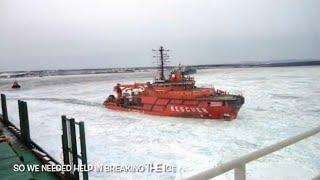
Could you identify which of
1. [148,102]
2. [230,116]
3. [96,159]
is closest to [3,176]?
[96,159]

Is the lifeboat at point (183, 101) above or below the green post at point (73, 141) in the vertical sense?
below

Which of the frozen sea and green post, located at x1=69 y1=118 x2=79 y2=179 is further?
the frozen sea

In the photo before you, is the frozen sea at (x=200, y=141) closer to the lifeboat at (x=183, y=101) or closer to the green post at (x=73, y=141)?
the lifeboat at (x=183, y=101)

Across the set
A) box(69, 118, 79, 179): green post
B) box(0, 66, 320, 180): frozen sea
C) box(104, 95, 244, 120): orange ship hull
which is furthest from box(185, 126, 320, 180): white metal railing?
box(104, 95, 244, 120): orange ship hull

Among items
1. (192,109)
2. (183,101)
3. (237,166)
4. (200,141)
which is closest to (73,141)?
(237,166)

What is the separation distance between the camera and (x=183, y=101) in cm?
1928

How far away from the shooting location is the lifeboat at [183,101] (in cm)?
1777

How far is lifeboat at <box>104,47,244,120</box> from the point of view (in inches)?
699

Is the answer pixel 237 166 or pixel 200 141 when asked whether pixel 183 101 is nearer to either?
pixel 200 141

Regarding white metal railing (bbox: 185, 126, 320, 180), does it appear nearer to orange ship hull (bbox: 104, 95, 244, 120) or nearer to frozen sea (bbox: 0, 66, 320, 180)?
frozen sea (bbox: 0, 66, 320, 180)

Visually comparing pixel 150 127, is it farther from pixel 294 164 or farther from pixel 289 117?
pixel 294 164

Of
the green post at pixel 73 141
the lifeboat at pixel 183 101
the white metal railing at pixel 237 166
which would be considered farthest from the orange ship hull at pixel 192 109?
the white metal railing at pixel 237 166

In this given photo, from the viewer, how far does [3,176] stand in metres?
5.30

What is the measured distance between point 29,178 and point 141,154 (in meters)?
5.23
